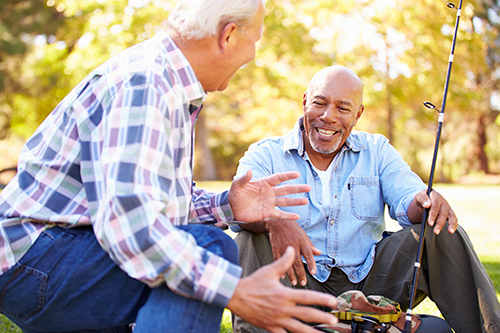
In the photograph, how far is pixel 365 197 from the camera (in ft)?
10.1

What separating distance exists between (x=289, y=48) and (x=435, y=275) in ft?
55.3

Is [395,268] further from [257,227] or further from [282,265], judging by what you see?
[282,265]

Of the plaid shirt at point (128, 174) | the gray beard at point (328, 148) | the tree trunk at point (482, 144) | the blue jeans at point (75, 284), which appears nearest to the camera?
the plaid shirt at point (128, 174)

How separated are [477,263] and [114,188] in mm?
1887

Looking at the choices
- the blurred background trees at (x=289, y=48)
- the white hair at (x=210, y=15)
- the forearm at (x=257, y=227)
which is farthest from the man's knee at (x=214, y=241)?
the blurred background trees at (x=289, y=48)

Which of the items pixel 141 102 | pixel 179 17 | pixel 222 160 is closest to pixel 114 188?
pixel 141 102

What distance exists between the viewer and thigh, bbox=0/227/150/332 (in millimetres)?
1633

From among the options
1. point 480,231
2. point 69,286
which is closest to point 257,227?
point 69,286

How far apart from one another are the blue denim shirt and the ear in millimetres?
1218

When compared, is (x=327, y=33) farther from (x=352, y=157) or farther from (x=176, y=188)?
(x=176, y=188)

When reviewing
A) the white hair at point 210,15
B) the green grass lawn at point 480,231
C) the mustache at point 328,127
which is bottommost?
the green grass lawn at point 480,231

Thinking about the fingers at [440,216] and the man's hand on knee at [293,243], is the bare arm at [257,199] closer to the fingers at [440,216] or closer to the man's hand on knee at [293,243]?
the man's hand on knee at [293,243]

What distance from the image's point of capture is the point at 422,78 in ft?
63.8

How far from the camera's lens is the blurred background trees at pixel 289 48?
17.5 m
